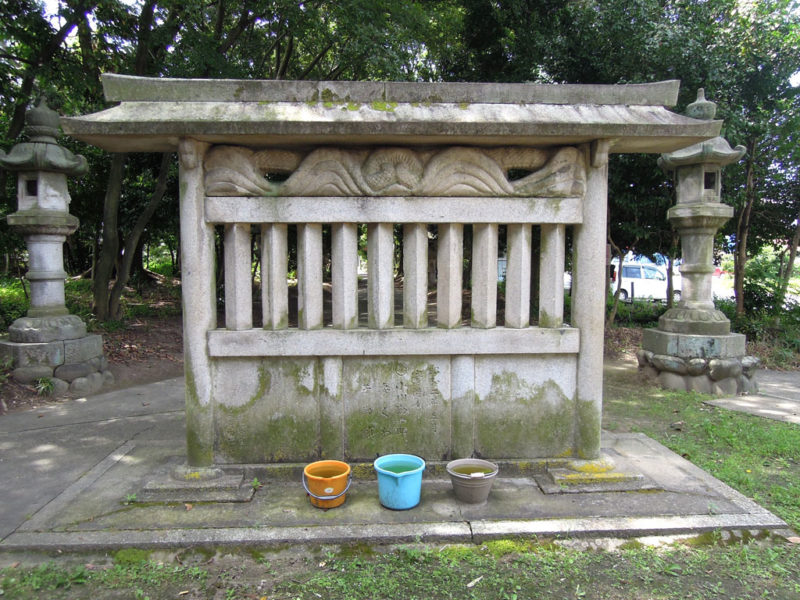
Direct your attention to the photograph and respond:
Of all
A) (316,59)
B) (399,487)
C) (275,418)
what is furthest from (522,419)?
(316,59)

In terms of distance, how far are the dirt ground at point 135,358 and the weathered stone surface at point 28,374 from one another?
8cm

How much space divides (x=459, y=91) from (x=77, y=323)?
6.30 meters

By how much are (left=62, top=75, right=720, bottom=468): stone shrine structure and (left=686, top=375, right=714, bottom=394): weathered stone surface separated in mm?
3805

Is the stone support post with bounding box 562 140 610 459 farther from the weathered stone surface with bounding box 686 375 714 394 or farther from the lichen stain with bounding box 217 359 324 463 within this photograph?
the weathered stone surface with bounding box 686 375 714 394

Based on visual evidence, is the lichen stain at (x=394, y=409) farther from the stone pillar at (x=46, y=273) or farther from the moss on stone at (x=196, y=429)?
the stone pillar at (x=46, y=273)

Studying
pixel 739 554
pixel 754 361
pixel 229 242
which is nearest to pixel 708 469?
pixel 739 554

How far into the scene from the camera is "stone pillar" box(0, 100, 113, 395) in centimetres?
662

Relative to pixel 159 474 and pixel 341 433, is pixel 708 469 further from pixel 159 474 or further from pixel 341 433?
pixel 159 474

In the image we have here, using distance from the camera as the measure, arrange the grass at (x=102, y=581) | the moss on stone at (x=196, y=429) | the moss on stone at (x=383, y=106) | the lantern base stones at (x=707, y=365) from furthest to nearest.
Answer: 1. the lantern base stones at (x=707, y=365)
2. the moss on stone at (x=196, y=429)
3. the moss on stone at (x=383, y=106)
4. the grass at (x=102, y=581)

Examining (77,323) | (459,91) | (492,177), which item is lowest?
(77,323)

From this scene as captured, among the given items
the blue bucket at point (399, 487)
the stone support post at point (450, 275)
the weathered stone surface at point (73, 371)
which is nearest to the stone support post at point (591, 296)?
the stone support post at point (450, 275)

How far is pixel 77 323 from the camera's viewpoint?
7125 mm

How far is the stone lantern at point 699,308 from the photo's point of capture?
6.66 meters

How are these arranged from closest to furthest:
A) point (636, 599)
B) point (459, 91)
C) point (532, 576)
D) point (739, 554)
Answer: point (636, 599) < point (532, 576) < point (739, 554) < point (459, 91)
